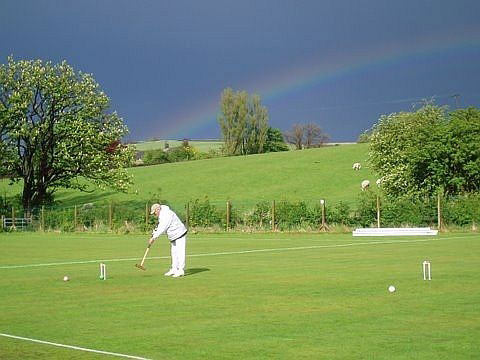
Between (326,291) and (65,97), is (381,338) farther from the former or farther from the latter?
(65,97)

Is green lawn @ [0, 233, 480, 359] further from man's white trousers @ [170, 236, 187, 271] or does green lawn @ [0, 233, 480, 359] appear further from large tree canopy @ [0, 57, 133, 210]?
large tree canopy @ [0, 57, 133, 210]

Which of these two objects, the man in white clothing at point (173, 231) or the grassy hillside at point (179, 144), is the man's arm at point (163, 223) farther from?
the grassy hillside at point (179, 144)

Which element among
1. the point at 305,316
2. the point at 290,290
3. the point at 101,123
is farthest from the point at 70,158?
the point at 305,316

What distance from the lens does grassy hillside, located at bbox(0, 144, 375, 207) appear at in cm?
8025

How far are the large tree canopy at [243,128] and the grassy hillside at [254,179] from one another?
117ft

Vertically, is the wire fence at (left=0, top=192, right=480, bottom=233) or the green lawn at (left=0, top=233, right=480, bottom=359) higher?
the wire fence at (left=0, top=192, right=480, bottom=233)

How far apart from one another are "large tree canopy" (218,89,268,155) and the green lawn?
397ft

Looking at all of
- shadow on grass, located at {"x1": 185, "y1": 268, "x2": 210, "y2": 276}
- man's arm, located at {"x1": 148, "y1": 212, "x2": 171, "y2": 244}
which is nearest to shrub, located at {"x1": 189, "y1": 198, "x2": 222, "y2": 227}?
shadow on grass, located at {"x1": 185, "y1": 268, "x2": 210, "y2": 276}

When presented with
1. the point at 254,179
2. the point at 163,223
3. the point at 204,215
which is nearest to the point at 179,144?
the point at 254,179

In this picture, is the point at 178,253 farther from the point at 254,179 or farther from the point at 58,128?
the point at 254,179

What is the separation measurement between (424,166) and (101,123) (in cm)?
2309

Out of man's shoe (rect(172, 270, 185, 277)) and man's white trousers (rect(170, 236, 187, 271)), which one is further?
man's shoe (rect(172, 270, 185, 277))

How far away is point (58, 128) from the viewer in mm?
60375

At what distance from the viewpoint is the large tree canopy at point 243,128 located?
146 m
